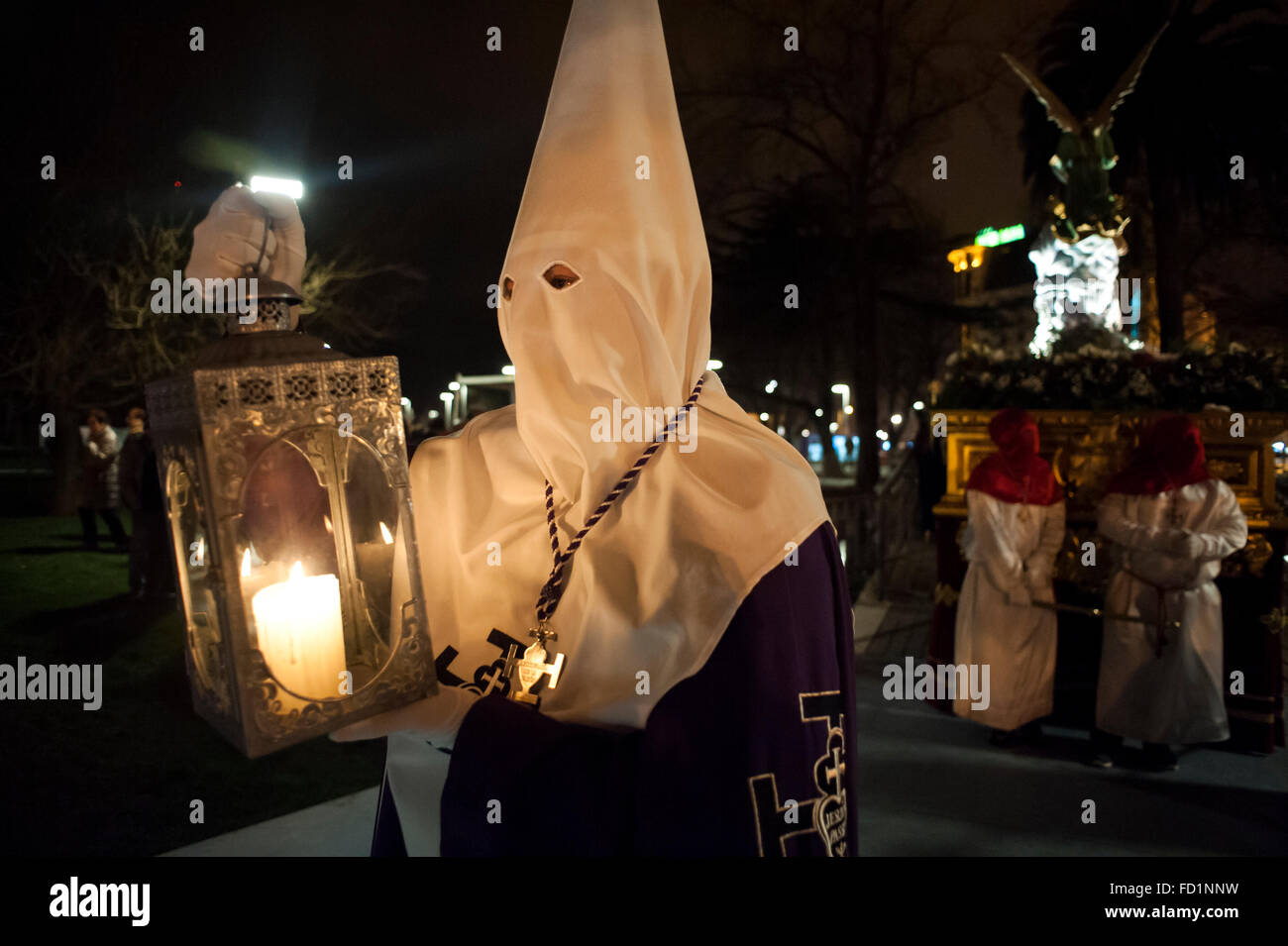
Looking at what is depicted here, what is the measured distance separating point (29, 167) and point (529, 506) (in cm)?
1444

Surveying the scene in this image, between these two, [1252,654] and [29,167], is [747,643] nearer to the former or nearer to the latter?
[1252,654]

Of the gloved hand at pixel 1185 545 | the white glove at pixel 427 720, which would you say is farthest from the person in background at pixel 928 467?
the white glove at pixel 427 720

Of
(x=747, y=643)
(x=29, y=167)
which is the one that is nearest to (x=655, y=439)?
(x=747, y=643)

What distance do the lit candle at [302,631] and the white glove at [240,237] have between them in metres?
0.53

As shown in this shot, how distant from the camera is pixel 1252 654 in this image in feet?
18.2

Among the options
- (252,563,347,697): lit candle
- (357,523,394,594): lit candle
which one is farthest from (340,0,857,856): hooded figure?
(357,523,394,594): lit candle

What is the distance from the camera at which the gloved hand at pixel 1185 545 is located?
4930 millimetres

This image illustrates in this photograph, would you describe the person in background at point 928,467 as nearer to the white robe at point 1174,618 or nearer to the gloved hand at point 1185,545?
the white robe at point 1174,618

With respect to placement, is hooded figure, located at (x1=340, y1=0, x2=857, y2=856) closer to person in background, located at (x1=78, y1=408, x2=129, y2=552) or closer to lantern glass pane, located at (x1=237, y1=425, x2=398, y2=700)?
lantern glass pane, located at (x1=237, y1=425, x2=398, y2=700)

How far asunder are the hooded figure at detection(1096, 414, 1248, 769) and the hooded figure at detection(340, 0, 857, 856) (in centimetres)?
415

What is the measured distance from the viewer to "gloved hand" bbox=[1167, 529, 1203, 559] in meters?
4.93
